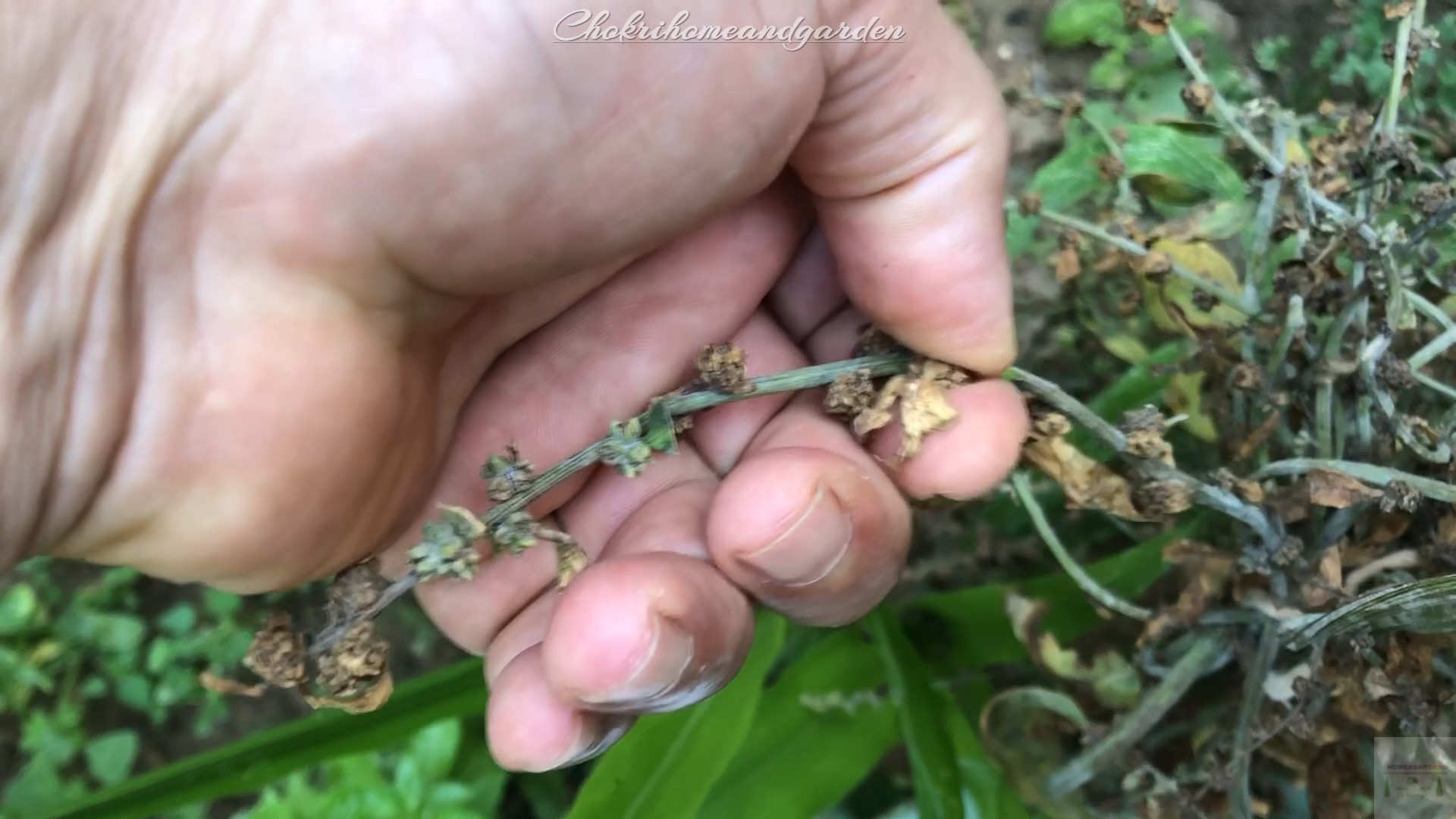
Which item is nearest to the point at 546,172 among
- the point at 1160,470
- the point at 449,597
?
the point at 449,597

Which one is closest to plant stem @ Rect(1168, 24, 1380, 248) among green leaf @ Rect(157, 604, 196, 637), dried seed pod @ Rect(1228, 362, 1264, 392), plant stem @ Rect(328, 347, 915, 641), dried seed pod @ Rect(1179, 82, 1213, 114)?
dried seed pod @ Rect(1179, 82, 1213, 114)

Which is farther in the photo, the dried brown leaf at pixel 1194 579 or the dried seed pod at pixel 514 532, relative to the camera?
the dried brown leaf at pixel 1194 579

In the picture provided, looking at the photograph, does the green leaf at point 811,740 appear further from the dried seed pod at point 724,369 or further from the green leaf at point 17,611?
the green leaf at point 17,611

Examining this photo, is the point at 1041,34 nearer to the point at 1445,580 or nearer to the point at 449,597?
the point at 1445,580

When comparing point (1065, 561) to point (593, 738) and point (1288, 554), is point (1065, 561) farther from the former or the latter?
point (593, 738)

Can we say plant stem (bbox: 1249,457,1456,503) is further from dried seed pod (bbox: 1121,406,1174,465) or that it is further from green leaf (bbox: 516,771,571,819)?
green leaf (bbox: 516,771,571,819)

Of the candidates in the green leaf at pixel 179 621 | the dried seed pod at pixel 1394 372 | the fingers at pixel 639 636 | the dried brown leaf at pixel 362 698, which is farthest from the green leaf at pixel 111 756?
the dried seed pod at pixel 1394 372

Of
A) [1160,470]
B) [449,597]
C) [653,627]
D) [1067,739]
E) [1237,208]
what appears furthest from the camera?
[1067,739]
